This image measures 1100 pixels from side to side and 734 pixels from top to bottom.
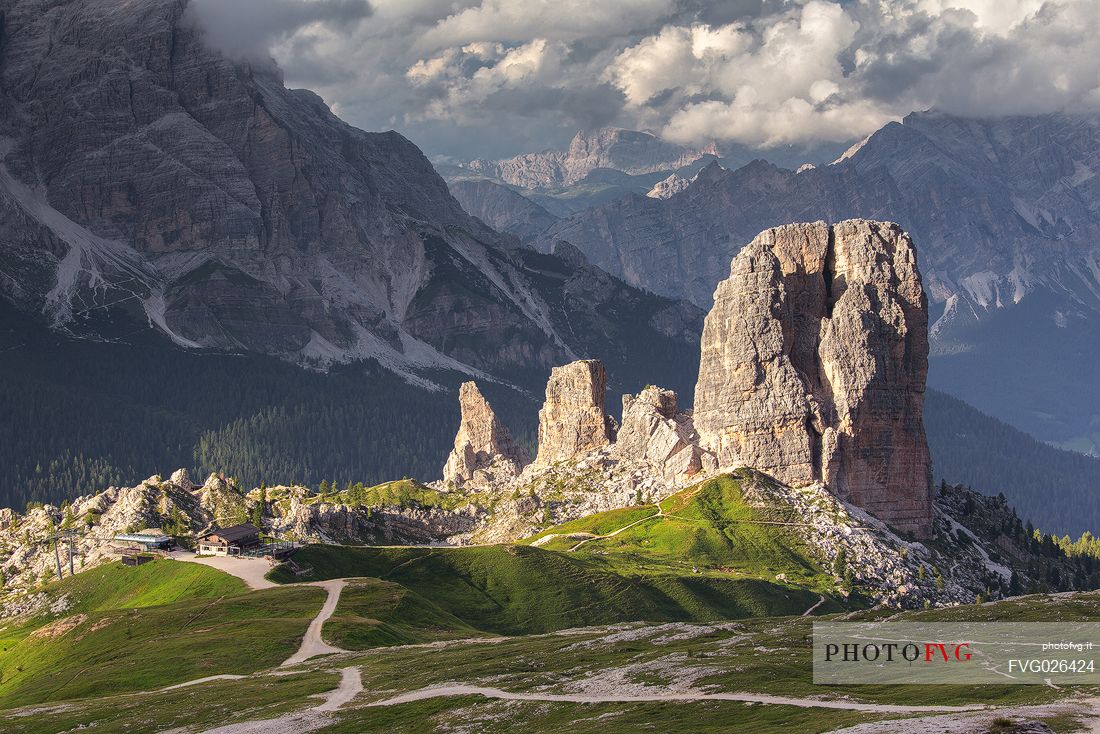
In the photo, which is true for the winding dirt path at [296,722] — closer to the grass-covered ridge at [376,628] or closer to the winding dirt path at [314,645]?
the winding dirt path at [314,645]

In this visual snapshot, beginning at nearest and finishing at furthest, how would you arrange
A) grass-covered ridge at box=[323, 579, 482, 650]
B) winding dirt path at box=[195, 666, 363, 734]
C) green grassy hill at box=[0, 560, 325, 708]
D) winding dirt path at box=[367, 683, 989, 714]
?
winding dirt path at box=[367, 683, 989, 714] < winding dirt path at box=[195, 666, 363, 734] < green grassy hill at box=[0, 560, 325, 708] < grass-covered ridge at box=[323, 579, 482, 650]

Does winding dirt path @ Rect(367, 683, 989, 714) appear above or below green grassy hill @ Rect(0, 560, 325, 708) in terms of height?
below

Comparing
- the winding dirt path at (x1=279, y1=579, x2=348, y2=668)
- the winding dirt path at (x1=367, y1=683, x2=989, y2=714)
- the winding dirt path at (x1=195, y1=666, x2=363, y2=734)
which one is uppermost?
the winding dirt path at (x1=279, y1=579, x2=348, y2=668)

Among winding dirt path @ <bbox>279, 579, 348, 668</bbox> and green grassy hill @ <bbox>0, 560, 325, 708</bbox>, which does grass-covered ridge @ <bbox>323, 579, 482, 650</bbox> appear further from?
green grassy hill @ <bbox>0, 560, 325, 708</bbox>

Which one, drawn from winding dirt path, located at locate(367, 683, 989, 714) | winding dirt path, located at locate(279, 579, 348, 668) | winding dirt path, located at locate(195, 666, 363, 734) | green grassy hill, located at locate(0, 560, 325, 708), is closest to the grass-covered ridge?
winding dirt path, located at locate(279, 579, 348, 668)

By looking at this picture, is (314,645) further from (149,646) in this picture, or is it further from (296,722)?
(296,722)

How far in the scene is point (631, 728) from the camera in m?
111

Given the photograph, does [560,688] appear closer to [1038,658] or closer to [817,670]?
[817,670]

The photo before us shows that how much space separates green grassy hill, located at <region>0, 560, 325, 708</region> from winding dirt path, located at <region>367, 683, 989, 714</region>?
38425 mm

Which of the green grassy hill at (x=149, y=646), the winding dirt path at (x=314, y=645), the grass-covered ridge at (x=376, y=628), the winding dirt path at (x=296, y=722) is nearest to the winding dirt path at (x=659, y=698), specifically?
the winding dirt path at (x=296, y=722)

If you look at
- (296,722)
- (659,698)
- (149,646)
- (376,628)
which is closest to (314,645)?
(376,628)

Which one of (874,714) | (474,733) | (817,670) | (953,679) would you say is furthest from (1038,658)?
(474,733)

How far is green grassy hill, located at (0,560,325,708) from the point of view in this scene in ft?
543

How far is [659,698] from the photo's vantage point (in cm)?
12406
